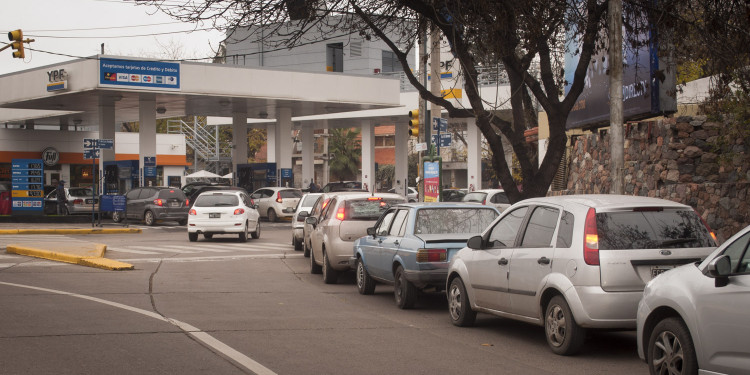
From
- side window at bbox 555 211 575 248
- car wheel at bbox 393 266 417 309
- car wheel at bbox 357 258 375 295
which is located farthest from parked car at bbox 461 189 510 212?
side window at bbox 555 211 575 248

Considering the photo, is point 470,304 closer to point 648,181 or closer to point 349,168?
point 648,181

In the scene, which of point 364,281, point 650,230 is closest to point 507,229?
point 650,230

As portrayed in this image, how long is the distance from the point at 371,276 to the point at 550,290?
536 centimetres

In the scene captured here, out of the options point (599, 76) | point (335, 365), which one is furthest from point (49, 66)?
point (335, 365)

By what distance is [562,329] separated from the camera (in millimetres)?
8680

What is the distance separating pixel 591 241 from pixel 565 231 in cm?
43

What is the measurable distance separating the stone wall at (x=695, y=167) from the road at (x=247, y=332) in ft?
17.8

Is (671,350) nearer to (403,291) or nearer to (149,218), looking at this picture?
(403,291)

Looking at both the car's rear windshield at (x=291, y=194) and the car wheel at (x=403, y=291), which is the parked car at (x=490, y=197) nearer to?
the car's rear windshield at (x=291, y=194)

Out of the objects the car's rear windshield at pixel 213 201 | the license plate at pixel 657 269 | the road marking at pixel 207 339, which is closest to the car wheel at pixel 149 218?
the car's rear windshield at pixel 213 201

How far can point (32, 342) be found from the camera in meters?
8.97

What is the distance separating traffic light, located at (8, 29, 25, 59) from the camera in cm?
2611

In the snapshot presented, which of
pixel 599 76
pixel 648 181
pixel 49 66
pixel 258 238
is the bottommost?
pixel 258 238

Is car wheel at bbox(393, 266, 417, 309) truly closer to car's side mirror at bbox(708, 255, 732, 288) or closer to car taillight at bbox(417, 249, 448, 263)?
car taillight at bbox(417, 249, 448, 263)
